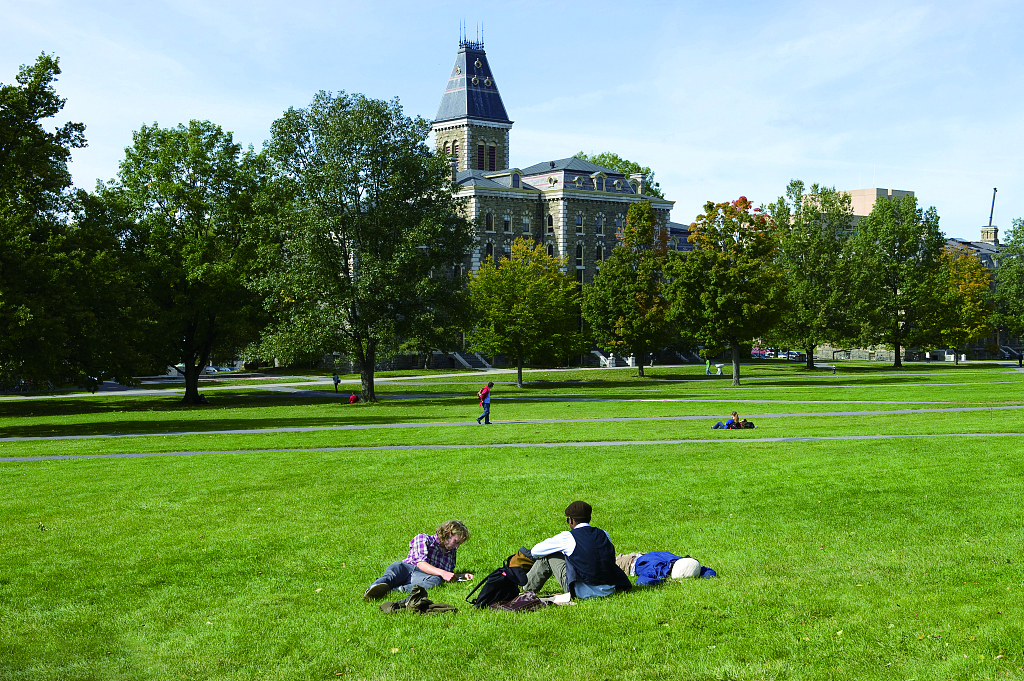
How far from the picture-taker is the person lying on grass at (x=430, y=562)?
11.1 m

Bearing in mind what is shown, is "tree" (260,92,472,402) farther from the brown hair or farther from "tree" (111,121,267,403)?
the brown hair

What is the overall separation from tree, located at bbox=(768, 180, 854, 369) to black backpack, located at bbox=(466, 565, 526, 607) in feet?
220

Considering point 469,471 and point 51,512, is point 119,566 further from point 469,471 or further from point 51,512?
point 469,471

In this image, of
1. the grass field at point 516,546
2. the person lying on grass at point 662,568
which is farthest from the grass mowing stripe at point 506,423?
the person lying on grass at point 662,568

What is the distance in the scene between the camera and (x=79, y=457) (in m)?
24.2

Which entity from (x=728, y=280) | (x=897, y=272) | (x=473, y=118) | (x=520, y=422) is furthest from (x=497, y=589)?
(x=473, y=118)

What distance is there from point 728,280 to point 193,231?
1269 inches

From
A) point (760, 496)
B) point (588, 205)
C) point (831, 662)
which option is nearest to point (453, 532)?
point (831, 662)

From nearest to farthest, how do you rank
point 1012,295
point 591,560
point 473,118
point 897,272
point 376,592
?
point 591,560, point 376,592, point 897,272, point 1012,295, point 473,118

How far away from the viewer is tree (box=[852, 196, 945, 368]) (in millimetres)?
79850

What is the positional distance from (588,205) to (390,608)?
9162cm

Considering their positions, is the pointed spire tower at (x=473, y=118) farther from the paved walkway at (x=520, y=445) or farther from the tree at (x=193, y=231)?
the paved walkway at (x=520, y=445)

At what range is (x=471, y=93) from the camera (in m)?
111

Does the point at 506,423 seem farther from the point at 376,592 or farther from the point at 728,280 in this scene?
the point at 728,280
